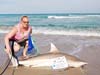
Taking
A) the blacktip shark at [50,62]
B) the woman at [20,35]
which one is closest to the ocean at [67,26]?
the woman at [20,35]

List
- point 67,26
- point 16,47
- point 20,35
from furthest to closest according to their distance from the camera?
point 67,26 < point 16,47 < point 20,35

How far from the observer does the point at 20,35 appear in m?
8.38

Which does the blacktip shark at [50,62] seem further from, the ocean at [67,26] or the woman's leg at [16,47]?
the ocean at [67,26]

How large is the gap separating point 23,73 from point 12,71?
332mm

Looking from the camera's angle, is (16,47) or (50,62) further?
(16,47)

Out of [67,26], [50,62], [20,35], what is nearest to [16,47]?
[20,35]

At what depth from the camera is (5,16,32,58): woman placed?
26.4 feet

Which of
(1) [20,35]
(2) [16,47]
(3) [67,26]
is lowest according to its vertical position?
(3) [67,26]

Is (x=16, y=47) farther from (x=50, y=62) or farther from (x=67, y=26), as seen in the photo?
(x=67, y=26)

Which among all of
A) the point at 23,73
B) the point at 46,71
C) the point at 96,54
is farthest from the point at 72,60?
the point at 96,54

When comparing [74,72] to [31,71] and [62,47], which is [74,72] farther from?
[62,47]

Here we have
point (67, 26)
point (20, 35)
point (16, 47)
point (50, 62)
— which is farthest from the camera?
point (67, 26)

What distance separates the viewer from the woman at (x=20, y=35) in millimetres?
8054

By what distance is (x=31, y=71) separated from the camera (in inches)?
304
